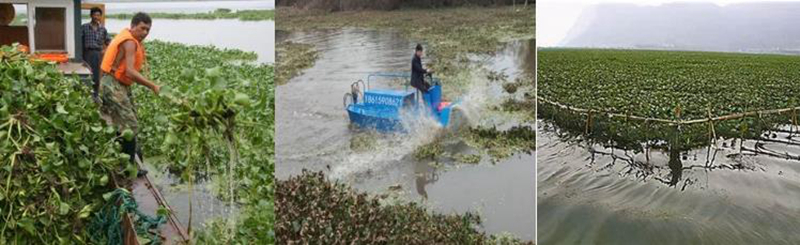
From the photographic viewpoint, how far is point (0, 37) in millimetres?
5340

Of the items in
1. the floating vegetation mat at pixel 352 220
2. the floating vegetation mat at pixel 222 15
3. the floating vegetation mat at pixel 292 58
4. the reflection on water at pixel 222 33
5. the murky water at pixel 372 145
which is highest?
the floating vegetation mat at pixel 222 15

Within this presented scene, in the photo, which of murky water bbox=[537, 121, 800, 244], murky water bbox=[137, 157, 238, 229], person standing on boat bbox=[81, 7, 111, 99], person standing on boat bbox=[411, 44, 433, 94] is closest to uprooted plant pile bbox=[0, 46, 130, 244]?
murky water bbox=[137, 157, 238, 229]

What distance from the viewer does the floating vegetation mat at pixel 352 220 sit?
5.07 m

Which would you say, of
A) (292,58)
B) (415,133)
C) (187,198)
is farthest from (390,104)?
(187,198)

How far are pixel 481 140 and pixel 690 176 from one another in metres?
1.18

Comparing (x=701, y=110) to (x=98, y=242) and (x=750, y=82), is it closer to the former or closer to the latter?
(x=750, y=82)

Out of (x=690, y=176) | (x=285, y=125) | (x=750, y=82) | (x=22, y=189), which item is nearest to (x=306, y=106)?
(x=285, y=125)

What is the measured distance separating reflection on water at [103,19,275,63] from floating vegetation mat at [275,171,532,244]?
2.62ft

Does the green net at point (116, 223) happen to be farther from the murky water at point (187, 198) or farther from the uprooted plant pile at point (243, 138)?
the murky water at point (187, 198)

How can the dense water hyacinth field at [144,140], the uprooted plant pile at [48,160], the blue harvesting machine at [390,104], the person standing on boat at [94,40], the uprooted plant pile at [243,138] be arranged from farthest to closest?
the person standing on boat at [94,40]
the blue harvesting machine at [390,104]
the uprooted plant pile at [243,138]
the uprooted plant pile at [48,160]
the dense water hyacinth field at [144,140]

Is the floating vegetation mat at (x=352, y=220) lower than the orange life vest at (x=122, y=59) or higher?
lower

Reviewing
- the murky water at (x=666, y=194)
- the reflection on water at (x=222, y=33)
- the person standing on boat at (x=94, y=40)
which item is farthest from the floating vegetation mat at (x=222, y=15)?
the murky water at (x=666, y=194)

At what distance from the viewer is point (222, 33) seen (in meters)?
5.02

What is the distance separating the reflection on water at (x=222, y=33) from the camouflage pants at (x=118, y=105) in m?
0.34
